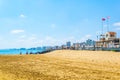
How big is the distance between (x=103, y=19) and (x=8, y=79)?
252 ft

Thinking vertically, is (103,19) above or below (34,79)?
above

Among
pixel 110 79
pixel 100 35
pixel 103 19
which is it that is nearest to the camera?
pixel 110 79

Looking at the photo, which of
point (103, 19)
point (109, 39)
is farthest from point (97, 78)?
point (109, 39)

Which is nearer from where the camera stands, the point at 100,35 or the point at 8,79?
the point at 8,79

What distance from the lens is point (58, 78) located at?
17.4 m

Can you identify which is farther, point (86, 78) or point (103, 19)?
point (103, 19)

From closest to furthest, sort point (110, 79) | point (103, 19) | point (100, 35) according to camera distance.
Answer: point (110, 79), point (103, 19), point (100, 35)

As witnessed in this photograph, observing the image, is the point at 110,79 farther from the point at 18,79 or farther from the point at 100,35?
the point at 100,35

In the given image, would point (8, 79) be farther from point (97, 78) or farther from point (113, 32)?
point (113, 32)

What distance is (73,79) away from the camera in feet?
55.7

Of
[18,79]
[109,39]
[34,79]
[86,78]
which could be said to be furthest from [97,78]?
[109,39]

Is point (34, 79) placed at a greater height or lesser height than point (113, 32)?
lesser

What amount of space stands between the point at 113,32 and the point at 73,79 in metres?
91.2

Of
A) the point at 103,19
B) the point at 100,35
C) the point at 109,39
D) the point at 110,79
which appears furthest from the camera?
the point at 100,35
